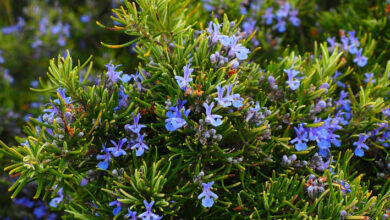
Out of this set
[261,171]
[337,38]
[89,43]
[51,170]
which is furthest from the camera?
[89,43]

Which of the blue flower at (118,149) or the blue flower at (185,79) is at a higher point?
the blue flower at (185,79)

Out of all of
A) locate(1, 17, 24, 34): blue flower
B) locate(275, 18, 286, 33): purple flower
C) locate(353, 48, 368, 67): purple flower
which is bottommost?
locate(353, 48, 368, 67): purple flower

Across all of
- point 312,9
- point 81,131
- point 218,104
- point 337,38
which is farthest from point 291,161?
point 312,9

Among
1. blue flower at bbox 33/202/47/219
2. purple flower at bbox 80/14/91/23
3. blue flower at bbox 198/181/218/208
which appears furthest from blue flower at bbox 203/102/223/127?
purple flower at bbox 80/14/91/23

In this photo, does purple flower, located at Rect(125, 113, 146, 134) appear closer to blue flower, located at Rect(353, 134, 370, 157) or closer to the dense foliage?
the dense foliage

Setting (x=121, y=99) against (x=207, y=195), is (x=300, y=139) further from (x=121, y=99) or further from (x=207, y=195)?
(x=121, y=99)

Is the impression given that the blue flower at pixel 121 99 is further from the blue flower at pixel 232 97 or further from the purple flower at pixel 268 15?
the purple flower at pixel 268 15

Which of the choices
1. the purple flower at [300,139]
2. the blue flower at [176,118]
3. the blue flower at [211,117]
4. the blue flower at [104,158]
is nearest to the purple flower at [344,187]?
the purple flower at [300,139]

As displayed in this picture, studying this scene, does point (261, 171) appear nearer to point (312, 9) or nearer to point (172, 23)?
point (172, 23)

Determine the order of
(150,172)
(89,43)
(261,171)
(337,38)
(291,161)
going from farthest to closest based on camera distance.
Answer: (89,43)
(337,38)
(261,171)
(291,161)
(150,172)
